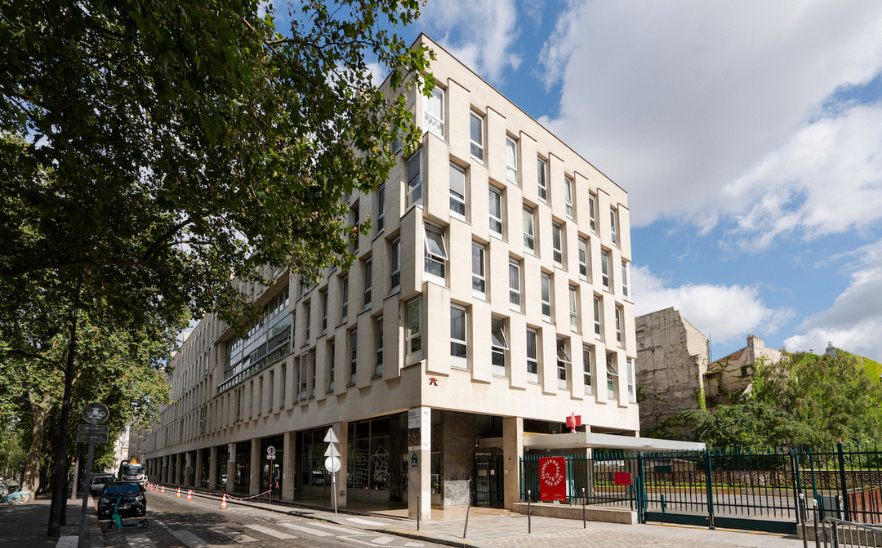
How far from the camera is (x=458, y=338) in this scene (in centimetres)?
2203

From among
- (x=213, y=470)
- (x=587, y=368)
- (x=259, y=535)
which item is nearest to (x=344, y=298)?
(x=587, y=368)

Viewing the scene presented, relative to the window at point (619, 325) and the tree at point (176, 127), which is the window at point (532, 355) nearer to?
the window at point (619, 325)

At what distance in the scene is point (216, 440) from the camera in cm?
4812

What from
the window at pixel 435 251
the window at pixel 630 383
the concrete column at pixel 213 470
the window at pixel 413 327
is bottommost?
the concrete column at pixel 213 470

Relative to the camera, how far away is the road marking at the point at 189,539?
1323 centimetres

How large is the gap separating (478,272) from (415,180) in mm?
4430

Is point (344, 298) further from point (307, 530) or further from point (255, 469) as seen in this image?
point (255, 469)


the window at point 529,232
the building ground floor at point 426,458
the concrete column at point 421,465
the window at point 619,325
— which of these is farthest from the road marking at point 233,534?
the window at point 619,325

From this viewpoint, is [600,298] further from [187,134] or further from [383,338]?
[187,134]

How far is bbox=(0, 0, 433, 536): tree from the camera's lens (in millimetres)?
7953

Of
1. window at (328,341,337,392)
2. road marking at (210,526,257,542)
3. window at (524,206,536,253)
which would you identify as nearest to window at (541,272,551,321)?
window at (524,206,536,253)

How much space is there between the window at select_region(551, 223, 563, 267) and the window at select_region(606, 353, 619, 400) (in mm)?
6537

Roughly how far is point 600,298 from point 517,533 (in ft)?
59.6

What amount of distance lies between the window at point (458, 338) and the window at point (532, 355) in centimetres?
432
